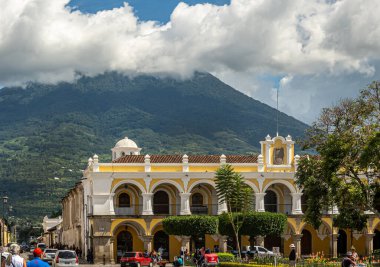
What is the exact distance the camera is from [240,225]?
70.1 meters

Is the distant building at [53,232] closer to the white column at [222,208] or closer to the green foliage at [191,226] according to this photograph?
the white column at [222,208]

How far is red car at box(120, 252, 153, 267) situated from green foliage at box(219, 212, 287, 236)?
8.78 metres

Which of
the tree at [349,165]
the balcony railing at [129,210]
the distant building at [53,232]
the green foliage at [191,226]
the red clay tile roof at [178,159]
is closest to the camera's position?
the tree at [349,165]

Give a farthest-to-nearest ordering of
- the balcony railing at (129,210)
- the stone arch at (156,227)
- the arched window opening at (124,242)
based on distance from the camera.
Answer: the arched window opening at (124,242), the balcony railing at (129,210), the stone arch at (156,227)

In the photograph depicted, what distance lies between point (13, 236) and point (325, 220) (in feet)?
349

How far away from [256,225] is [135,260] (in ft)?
40.2

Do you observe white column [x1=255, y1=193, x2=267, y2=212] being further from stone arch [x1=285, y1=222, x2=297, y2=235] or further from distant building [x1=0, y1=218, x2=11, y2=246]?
distant building [x1=0, y1=218, x2=11, y2=246]

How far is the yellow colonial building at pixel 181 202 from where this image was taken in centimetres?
7356

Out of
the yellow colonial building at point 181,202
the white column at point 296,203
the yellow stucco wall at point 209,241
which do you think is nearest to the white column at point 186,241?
the yellow colonial building at point 181,202

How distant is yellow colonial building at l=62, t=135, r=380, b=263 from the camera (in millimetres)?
73562

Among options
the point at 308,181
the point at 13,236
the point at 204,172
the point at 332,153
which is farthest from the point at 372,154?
the point at 13,236

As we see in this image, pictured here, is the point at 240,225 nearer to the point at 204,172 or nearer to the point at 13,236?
the point at 204,172

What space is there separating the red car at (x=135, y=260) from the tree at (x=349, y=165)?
13.1 metres

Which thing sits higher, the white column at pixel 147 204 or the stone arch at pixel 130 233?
the white column at pixel 147 204
